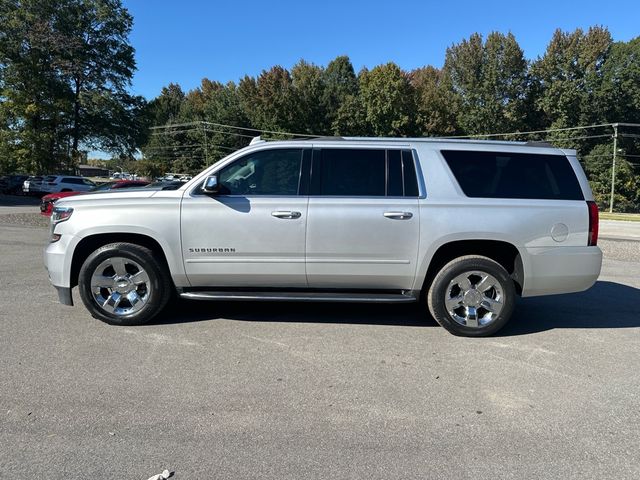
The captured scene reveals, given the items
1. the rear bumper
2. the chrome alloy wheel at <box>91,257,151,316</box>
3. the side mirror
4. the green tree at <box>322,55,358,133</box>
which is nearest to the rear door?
the side mirror

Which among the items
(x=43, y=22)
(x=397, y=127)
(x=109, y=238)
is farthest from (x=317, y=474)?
(x=397, y=127)

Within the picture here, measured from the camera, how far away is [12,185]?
115ft

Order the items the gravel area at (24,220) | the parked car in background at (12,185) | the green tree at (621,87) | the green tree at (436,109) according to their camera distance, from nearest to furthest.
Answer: the gravel area at (24,220) < the parked car in background at (12,185) < the green tree at (621,87) < the green tree at (436,109)

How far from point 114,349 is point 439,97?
61823 millimetres

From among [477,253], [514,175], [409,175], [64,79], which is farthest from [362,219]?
[64,79]

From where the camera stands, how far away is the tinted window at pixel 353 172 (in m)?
5.18

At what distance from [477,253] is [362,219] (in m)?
1.36

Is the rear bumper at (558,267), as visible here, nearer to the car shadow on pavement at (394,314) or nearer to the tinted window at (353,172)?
the car shadow on pavement at (394,314)

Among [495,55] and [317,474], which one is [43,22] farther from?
[495,55]

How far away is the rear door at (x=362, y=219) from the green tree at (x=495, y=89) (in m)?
→ 57.3

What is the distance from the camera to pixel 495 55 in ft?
197

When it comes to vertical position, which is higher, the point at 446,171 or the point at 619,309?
the point at 446,171

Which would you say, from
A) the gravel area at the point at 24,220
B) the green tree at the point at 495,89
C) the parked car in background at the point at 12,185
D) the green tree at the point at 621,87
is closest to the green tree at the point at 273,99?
the green tree at the point at 495,89

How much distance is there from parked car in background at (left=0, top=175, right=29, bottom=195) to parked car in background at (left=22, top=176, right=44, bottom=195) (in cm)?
220
